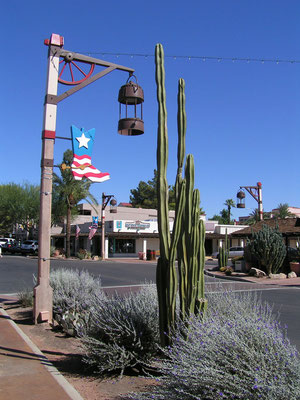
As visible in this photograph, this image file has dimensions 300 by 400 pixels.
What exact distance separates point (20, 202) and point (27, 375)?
4979 centimetres

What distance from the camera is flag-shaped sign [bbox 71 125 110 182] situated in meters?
8.27

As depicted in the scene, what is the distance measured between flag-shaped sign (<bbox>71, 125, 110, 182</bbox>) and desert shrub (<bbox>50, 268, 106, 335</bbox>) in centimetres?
243

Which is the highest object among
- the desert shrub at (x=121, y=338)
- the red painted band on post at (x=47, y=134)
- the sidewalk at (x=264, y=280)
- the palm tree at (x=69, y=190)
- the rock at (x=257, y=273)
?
the palm tree at (x=69, y=190)

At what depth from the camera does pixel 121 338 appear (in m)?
4.91

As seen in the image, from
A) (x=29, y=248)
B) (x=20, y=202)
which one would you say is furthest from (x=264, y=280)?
(x=20, y=202)

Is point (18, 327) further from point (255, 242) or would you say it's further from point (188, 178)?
point (255, 242)

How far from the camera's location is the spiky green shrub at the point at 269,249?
825 inches

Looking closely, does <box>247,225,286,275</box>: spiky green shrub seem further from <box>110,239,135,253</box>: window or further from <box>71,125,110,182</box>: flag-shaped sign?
<box>110,239,135,253</box>: window

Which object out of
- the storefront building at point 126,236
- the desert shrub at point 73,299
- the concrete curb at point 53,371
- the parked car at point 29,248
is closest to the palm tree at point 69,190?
the storefront building at point 126,236

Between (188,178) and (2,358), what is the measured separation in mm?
3578

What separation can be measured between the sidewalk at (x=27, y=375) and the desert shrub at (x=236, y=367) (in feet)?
3.58

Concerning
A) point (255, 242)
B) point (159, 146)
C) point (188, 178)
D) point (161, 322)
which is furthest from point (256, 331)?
point (255, 242)

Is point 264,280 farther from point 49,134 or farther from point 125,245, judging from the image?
point 125,245

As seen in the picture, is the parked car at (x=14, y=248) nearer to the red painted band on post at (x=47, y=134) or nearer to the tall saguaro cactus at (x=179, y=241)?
the red painted band on post at (x=47, y=134)
